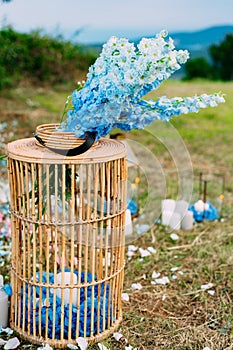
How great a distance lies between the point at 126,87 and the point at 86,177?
50cm

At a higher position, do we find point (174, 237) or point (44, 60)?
point (44, 60)

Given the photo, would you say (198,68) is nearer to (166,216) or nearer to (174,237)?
(166,216)

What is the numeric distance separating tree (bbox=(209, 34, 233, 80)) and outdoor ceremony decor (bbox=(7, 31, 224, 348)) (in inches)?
671

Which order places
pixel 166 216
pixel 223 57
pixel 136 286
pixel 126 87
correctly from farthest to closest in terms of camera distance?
pixel 223 57, pixel 166 216, pixel 136 286, pixel 126 87

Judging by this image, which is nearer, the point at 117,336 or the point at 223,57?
the point at 117,336

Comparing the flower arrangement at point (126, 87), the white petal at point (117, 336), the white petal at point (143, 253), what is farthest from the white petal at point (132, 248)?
the flower arrangement at point (126, 87)

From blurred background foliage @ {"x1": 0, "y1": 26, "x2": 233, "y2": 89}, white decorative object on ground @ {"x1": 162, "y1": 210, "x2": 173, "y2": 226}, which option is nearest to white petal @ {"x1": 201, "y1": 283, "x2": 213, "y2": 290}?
white decorative object on ground @ {"x1": 162, "y1": 210, "x2": 173, "y2": 226}

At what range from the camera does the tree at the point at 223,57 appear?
1918 cm

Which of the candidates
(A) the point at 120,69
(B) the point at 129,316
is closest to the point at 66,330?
(B) the point at 129,316

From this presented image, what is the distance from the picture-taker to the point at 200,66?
2009cm

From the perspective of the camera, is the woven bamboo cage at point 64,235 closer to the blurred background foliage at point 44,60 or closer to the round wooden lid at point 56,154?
the round wooden lid at point 56,154

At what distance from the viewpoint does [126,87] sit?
7.10 feet

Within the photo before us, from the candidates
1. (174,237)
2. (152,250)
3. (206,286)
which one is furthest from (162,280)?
(174,237)

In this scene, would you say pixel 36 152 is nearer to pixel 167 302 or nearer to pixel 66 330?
pixel 66 330
